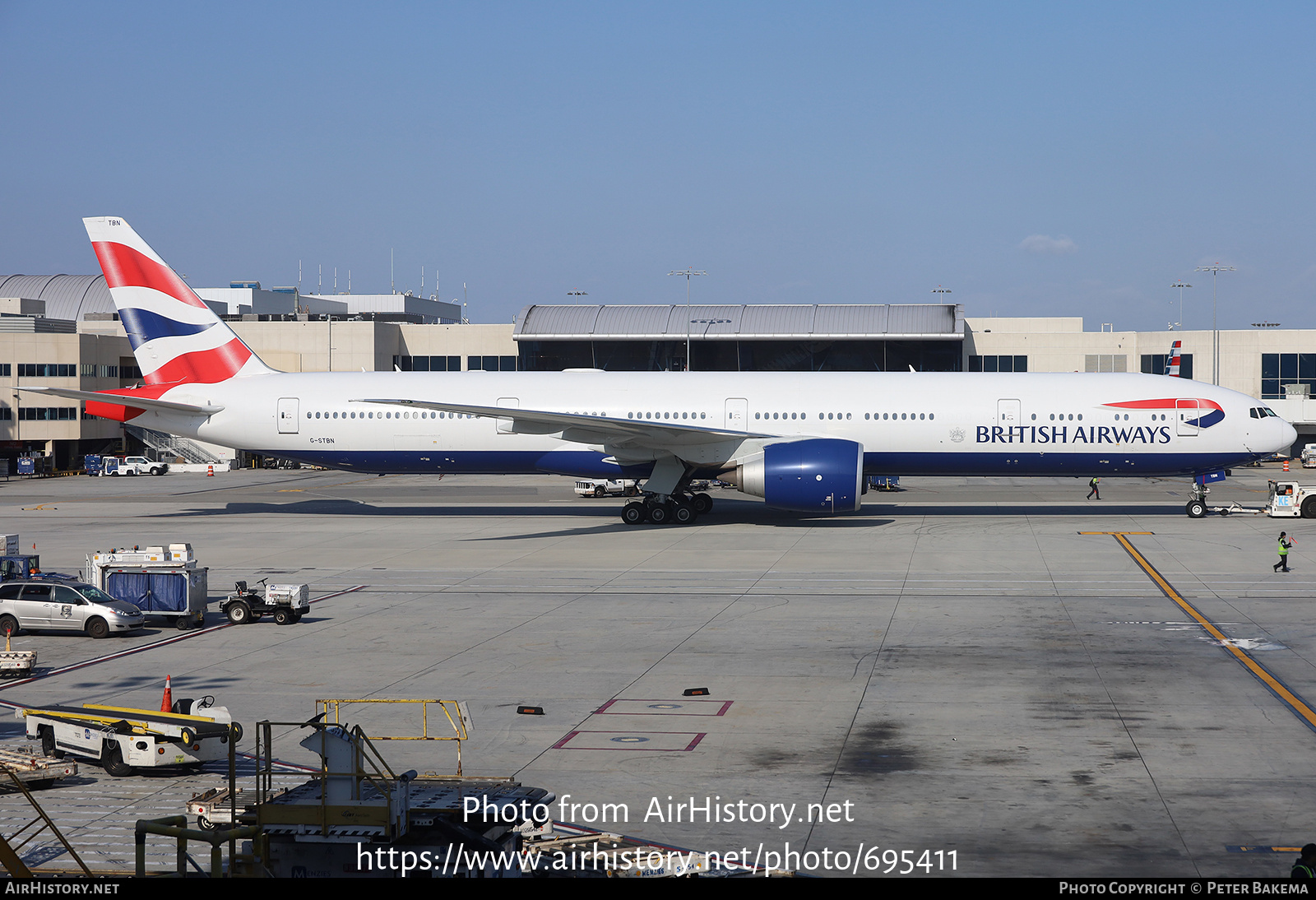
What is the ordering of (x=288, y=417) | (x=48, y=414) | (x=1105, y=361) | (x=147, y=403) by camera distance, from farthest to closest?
1. (x=1105, y=361)
2. (x=48, y=414)
3. (x=288, y=417)
4. (x=147, y=403)

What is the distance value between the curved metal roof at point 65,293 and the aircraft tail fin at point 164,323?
262 ft

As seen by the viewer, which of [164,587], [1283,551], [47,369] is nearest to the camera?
[164,587]

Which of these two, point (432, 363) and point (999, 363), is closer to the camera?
point (999, 363)

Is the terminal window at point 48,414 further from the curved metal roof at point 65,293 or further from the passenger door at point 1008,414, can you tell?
the passenger door at point 1008,414

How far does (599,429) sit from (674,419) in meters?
4.39

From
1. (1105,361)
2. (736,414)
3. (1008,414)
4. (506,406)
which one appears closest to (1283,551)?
(1008,414)

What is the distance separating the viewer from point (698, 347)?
91.5 meters

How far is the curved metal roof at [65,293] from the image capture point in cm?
11906

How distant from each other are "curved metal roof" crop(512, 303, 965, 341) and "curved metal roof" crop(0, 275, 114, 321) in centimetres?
5767

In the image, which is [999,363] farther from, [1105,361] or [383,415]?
[383,415]

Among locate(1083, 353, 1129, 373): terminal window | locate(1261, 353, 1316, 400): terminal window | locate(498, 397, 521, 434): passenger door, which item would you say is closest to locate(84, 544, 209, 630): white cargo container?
locate(498, 397, 521, 434): passenger door

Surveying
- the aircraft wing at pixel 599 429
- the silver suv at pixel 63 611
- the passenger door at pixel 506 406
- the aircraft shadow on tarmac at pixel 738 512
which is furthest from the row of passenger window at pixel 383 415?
the silver suv at pixel 63 611

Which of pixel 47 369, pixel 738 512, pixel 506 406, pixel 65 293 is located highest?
pixel 65 293

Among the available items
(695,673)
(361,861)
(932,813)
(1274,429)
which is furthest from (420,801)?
(1274,429)
